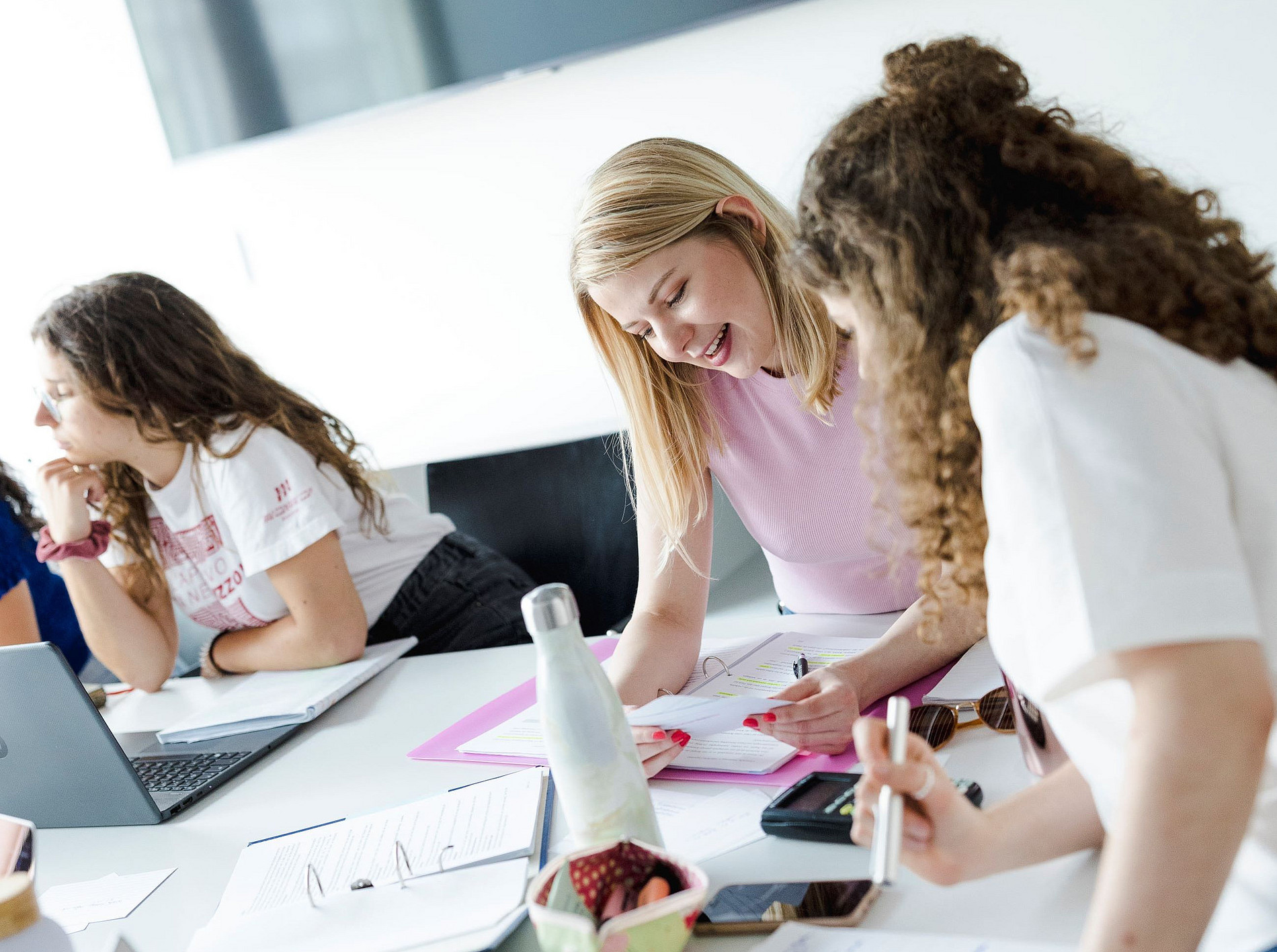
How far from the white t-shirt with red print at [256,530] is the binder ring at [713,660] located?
667 millimetres

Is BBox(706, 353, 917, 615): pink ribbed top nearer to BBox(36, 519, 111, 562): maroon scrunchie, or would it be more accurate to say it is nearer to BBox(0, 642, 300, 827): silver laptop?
BBox(0, 642, 300, 827): silver laptop

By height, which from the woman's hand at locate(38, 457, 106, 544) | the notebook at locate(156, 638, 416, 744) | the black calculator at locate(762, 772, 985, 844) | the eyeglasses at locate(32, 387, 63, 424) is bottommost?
the notebook at locate(156, 638, 416, 744)

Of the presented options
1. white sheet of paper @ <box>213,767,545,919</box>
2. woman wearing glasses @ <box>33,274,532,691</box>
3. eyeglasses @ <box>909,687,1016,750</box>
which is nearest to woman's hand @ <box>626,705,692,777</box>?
white sheet of paper @ <box>213,767,545,919</box>

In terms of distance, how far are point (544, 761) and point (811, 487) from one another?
1.78 ft

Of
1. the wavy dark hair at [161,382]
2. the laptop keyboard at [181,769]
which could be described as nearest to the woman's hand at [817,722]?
the laptop keyboard at [181,769]

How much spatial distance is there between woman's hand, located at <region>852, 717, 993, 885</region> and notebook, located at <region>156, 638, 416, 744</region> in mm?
937

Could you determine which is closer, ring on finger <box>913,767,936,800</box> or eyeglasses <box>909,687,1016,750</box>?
ring on finger <box>913,767,936,800</box>

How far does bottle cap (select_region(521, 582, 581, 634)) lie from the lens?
79 cm

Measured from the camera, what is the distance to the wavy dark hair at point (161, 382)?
5.66 ft

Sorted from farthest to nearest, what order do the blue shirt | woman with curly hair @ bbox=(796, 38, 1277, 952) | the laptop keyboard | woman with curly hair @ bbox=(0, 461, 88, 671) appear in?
1. the blue shirt
2. woman with curly hair @ bbox=(0, 461, 88, 671)
3. the laptop keyboard
4. woman with curly hair @ bbox=(796, 38, 1277, 952)

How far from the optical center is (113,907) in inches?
39.4

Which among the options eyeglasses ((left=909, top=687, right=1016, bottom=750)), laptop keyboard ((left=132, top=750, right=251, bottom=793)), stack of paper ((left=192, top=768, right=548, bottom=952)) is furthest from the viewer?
laptop keyboard ((left=132, top=750, right=251, bottom=793))

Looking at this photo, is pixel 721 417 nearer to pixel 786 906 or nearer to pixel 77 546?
pixel 786 906

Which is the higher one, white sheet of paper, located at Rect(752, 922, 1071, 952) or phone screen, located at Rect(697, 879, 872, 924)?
white sheet of paper, located at Rect(752, 922, 1071, 952)
